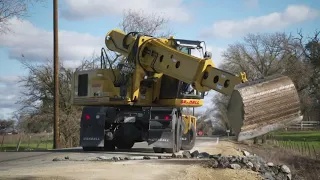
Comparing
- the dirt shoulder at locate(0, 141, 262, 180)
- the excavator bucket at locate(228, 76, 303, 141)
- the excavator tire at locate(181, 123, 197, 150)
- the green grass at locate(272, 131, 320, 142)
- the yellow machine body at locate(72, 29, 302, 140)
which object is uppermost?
the yellow machine body at locate(72, 29, 302, 140)

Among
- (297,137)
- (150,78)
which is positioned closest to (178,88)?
(150,78)

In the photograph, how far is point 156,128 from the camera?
15922 millimetres

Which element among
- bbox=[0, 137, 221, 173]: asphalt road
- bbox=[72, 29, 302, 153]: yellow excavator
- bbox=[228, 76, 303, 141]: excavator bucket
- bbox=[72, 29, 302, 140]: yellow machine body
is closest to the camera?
bbox=[228, 76, 303, 141]: excavator bucket

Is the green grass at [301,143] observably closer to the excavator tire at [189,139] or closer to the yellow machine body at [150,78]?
the excavator tire at [189,139]

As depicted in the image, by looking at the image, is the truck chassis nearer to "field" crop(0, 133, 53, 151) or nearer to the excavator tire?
the excavator tire

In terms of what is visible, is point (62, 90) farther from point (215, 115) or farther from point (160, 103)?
point (215, 115)

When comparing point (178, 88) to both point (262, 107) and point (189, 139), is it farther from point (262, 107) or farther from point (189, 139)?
point (262, 107)

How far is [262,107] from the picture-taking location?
999 cm

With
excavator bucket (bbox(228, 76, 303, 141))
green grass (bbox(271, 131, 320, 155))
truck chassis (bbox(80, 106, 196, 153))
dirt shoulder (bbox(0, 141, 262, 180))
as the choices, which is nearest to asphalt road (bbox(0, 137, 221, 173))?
truck chassis (bbox(80, 106, 196, 153))

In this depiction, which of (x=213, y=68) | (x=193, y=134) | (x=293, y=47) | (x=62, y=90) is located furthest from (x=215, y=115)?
(x=213, y=68)

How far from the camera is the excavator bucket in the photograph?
32.1 feet

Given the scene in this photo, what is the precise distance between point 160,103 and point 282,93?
7.89 m

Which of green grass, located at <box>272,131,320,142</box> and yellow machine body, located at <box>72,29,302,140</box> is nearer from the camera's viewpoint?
yellow machine body, located at <box>72,29,302,140</box>

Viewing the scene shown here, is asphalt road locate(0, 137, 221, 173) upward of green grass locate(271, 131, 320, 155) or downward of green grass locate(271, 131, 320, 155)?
upward
